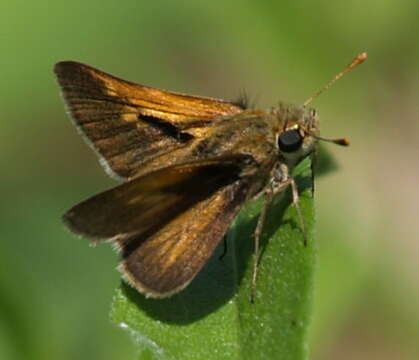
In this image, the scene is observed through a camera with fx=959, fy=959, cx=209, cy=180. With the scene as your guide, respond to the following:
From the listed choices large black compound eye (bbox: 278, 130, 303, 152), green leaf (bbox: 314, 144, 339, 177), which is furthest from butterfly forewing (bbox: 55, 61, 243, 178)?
green leaf (bbox: 314, 144, 339, 177)

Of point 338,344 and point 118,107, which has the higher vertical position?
point 118,107

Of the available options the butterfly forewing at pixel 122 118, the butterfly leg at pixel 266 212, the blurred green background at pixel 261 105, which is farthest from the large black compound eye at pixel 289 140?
the blurred green background at pixel 261 105

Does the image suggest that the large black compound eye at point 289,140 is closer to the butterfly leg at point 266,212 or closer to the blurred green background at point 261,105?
the butterfly leg at point 266,212

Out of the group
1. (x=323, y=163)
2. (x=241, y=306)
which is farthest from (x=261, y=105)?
(x=241, y=306)

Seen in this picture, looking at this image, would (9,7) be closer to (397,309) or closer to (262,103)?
(262,103)

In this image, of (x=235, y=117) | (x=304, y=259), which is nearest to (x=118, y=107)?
(x=235, y=117)

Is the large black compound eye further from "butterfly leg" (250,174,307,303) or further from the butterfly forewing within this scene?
the butterfly forewing
